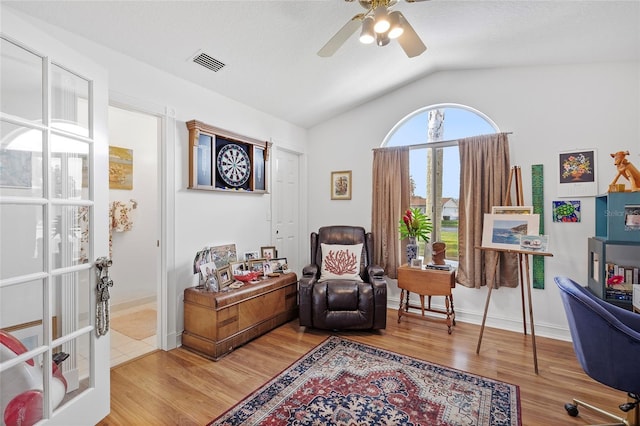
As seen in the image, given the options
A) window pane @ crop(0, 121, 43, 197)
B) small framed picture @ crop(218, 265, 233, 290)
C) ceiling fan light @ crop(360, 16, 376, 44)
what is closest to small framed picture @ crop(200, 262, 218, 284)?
small framed picture @ crop(218, 265, 233, 290)

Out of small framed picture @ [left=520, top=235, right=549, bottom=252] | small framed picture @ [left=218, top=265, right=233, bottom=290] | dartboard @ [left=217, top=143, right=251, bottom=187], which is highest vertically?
dartboard @ [left=217, top=143, right=251, bottom=187]

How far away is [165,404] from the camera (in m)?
1.93

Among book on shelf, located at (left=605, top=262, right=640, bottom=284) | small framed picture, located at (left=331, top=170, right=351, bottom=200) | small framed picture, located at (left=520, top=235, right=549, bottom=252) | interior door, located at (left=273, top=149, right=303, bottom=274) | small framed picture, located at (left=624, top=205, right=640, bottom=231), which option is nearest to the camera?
small framed picture, located at (left=624, top=205, right=640, bottom=231)

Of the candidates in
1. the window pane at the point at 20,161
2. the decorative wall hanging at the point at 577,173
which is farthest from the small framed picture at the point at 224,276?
the decorative wall hanging at the point at 577,173

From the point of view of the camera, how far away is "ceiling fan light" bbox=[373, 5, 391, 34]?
1.63 meters

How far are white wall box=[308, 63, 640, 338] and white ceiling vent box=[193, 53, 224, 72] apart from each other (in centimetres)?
219

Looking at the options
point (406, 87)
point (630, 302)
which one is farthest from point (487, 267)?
point (406, 87)

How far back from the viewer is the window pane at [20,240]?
1.34 meters

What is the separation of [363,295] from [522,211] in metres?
1.68

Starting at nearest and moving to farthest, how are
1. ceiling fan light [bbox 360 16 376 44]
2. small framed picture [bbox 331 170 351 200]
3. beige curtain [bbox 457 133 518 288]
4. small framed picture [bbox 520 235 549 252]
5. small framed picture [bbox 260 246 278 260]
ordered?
ceiling fan light [bbox 360 16 376 44] < small framed picture [bbox 520 235 549 252] < beige curtain [bbox 457 133 518 288] < small framed picture [bbox 260 246 278 260] < small framed picture [bbox 331 170 351 200]

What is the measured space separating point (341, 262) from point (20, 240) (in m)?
2.63

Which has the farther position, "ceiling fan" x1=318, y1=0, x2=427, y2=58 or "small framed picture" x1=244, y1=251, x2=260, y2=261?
"small framed picture" x1=244, y1=251, x2=260, y2=261

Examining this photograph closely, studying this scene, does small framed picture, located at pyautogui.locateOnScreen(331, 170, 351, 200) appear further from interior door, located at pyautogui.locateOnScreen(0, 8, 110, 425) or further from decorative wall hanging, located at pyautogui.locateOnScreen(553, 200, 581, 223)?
interior door, located at pyautogui.locateOnScreen(0, 8, 110, 425)

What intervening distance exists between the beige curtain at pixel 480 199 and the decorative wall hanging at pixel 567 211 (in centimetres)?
48
